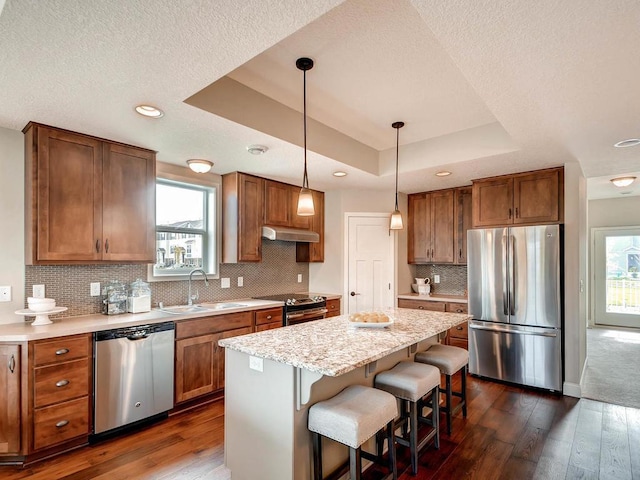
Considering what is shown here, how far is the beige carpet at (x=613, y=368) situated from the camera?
3.59m

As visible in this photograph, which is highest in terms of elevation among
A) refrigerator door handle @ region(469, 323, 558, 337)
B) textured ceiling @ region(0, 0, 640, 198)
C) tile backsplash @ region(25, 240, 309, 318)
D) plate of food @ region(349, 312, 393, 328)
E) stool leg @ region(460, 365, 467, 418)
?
textured ceiling @ region(0, 0, 640, 198)

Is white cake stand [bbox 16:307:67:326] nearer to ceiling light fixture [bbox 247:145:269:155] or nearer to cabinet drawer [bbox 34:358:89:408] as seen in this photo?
cabinet drawer [bbox 34:358:89:408]

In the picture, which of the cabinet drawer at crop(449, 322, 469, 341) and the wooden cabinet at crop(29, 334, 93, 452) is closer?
the wooden cabinet at crop(29, 334, 93, 452)

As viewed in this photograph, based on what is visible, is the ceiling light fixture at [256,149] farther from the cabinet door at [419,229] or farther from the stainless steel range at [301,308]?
the cabinet door at [419,229]

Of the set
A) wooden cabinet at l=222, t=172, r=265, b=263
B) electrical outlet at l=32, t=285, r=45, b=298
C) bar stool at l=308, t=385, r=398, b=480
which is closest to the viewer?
bar stool at l=308, t=385, r=398, b=480

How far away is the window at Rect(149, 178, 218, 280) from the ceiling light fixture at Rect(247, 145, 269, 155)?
108 centimetres

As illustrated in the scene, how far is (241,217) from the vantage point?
4.04m

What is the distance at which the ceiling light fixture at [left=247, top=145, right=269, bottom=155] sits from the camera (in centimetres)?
310

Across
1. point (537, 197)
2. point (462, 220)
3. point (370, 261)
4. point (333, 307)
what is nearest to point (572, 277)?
point (537, 197)

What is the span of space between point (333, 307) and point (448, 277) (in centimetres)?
181

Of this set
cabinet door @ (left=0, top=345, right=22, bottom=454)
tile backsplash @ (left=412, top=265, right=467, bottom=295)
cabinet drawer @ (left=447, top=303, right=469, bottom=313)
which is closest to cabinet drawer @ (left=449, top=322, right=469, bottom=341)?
cabinet drawer @ (left=447, top=303, right=469, bottom=313)

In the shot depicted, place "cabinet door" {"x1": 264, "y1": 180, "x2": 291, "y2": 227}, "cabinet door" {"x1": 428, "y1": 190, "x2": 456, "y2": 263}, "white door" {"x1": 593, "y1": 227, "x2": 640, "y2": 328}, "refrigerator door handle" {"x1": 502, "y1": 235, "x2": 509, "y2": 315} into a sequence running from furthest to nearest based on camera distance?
"white door" {"x1": 593, "y1": 227, "x2": 640, "y2": 328} < "cabinet door" {"x1": 428, "y1": 190, "x2": 456, "y2": 263} < "cabinet door" {"x1": 264, "y1": 180, "x2": 291, "y2": 227} < "refrigerator door handle" {"x1": 502, "y1": 235, "x2": 509, "y2": 315}

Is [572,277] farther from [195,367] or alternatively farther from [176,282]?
[176,282]

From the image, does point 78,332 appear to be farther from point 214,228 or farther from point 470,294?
point 470,294
